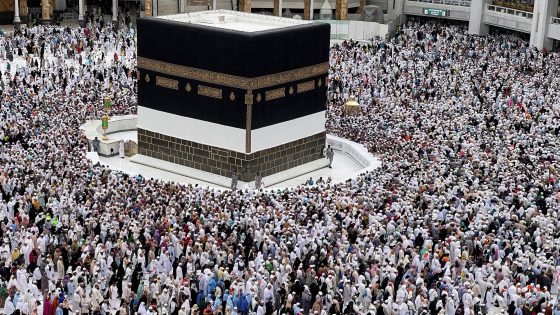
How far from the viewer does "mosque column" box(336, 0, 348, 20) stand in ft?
198

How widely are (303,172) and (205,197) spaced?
7.44 metres

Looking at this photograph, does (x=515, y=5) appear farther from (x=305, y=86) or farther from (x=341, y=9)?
(x=305, y=86)

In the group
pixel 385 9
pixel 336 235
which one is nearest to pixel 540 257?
pixel 336 235

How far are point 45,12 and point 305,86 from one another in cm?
2863

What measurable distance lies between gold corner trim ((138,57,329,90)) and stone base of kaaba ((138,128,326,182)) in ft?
7.40

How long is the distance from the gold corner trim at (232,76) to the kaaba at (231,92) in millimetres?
33

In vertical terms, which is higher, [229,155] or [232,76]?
[232,76]

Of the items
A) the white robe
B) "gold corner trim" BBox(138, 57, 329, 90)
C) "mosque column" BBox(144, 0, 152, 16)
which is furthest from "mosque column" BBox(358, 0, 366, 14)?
the white robe

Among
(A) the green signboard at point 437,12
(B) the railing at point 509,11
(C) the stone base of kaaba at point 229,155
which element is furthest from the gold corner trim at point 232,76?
(A) the green signboard at point 437,12

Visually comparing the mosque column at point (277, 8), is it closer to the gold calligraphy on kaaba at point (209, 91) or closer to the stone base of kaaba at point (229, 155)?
the stone base of kaaba at point (229, 155)

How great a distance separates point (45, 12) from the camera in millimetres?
57594

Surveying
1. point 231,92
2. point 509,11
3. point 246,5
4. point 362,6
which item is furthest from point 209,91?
point 362,6

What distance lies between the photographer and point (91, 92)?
40.4 meters

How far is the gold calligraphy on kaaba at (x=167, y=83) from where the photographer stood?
33.1 metres
